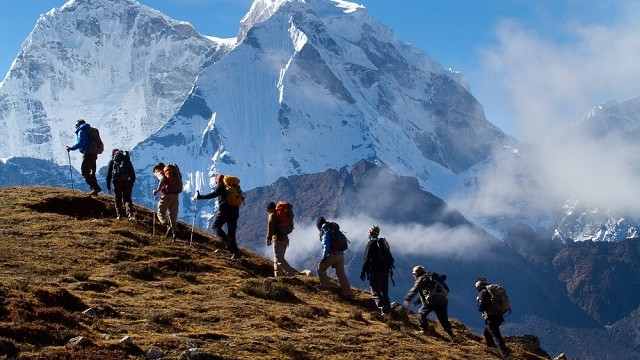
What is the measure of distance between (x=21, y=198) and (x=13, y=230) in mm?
6407

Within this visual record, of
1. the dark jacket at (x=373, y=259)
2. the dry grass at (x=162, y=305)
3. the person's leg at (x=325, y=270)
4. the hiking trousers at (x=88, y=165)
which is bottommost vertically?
the dry grass at (x=162, y=305)

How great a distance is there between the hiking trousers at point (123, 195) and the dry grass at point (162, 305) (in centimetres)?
72

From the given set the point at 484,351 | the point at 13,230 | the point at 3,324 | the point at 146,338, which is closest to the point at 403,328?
the point at 484,351

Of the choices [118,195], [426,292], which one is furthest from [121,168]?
[426,292]

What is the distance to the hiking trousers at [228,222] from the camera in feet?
91.4

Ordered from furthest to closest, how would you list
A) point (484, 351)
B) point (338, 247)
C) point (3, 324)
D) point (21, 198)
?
1. point (21, 198)
2. point (338, 247)
3. point (484, 351)
4. point (3, 324)

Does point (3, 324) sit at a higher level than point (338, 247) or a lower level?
lower

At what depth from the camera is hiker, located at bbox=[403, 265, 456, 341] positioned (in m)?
23.3

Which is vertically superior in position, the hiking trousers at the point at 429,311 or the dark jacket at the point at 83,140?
the dark jacket at the point at 83,140

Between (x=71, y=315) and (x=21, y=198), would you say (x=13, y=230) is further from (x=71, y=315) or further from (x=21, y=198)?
(x=71, y=315)

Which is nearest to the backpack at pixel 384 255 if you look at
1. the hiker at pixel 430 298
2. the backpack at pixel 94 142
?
the hiker at pixel 430 298

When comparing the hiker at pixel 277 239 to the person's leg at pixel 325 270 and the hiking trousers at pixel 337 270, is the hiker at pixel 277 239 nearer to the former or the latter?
the person's leg at pixel 325 270

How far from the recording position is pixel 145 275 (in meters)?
23.5

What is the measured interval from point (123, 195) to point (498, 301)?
14.0 meters
